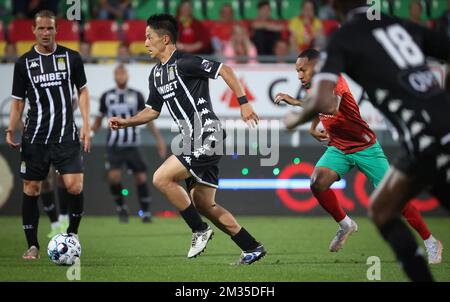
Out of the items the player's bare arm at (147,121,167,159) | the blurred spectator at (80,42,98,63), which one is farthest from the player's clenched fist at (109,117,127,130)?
the blurred spectator at (80,42,98,63)

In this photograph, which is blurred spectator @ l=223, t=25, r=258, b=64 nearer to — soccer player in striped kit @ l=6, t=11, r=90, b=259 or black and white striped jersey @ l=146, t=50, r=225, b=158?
soccer player in striped kit @ l=6, t=11, r=90, b=259

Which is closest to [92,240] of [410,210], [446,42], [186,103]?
[186,103]

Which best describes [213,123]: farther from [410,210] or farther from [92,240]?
[92,240]

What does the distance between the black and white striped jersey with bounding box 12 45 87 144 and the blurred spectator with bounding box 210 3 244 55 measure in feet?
26.3

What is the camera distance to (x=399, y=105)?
6.11 metres

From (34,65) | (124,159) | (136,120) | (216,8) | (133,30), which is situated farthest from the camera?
(216,8)

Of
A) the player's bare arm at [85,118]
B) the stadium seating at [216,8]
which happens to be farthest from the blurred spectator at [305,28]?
the player's bare arm at [85,118]

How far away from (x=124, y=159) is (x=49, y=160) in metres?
5.84

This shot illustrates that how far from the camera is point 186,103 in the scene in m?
9.30

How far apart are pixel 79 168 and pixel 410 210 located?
369 centimetres

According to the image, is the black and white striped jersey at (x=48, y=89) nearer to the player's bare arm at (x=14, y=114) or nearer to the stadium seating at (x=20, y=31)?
the player's bare arm at (x=14, y=114)

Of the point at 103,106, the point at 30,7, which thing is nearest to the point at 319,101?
the point at 103,106

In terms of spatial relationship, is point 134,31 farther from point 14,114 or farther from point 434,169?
point 434,169

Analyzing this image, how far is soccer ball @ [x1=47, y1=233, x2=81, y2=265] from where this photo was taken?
29.8 ft
